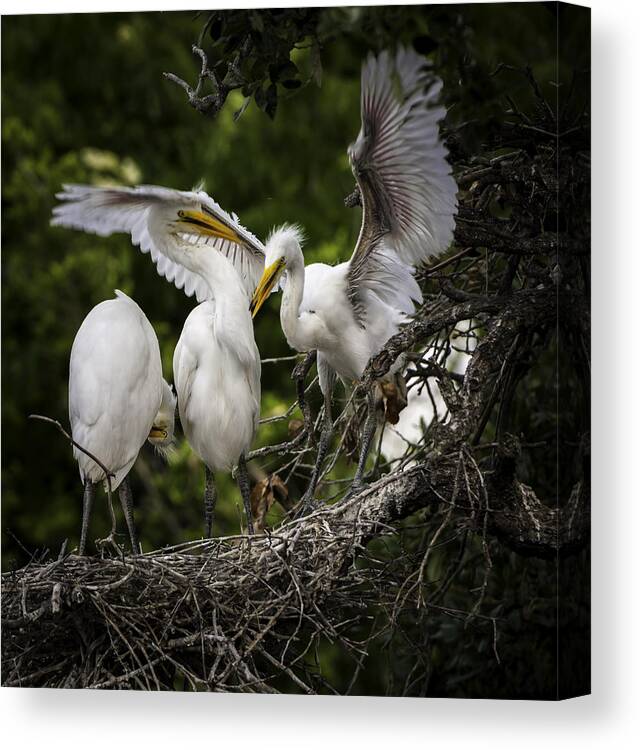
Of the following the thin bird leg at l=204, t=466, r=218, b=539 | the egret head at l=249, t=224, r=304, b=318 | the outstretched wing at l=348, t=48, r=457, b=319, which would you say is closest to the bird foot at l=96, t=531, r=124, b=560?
the thin bird leg at l=204, t=466, r=218, b=539

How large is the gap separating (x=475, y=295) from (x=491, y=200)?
224 millimetres

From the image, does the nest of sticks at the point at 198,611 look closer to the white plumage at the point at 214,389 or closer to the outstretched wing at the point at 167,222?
the white plumage at the point at 214,389

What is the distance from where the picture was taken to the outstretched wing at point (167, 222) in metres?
3.82

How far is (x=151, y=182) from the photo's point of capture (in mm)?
4062

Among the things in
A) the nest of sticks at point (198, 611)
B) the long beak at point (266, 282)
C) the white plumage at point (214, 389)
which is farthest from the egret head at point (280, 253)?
the nest of sticks at point (198, 611)

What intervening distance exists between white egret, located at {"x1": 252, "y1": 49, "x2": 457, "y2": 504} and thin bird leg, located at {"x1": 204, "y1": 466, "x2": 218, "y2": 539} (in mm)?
293

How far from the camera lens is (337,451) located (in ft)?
12.6

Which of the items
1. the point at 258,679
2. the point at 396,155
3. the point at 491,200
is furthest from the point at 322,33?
the point at 258,679

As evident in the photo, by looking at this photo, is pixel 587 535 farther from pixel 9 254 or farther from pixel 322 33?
pixel 9 254

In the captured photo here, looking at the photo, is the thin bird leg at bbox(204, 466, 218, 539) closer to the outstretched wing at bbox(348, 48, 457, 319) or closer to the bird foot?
the bird foot

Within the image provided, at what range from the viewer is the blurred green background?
3.46 m

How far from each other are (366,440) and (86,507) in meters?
0.71

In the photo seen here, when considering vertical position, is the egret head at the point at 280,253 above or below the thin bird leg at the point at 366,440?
above

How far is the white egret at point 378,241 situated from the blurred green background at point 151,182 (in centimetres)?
6
